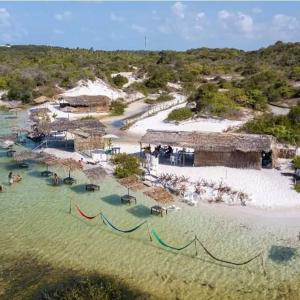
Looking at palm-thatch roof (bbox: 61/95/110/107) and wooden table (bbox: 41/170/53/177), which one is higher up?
palm-thatch roof (bbox: 61/95/110/107)

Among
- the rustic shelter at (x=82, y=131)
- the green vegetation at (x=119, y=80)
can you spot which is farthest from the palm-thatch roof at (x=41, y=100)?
the rustic shelter at (x=82, y=131)

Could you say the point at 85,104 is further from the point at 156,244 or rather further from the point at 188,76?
the point at 156,244

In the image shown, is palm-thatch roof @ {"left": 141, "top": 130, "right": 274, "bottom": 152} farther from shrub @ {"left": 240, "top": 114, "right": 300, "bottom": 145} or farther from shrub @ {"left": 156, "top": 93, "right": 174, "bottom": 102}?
shrub @ {"left": 156, "top": 93, "right": 174, "bottom": 102}

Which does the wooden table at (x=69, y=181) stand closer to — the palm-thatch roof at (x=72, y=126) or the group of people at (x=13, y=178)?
the group of people at (x=13, y=178)

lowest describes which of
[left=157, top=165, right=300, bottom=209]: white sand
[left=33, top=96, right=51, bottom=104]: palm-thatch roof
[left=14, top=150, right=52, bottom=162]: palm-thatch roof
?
[left=157, top=165, right=300, bottom=209]: white sand

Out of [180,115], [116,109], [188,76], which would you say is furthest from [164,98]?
[188,76]

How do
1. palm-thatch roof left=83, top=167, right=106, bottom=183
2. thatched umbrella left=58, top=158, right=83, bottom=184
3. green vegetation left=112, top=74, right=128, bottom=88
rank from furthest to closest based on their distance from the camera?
1. green vegetation left=112, top=74, right=128, bottom=88
2. thatched umbrella left=58, top=158, right=83, bottom=184
3. palm-thatch roof left=83, top=167, right=106, bottom=183

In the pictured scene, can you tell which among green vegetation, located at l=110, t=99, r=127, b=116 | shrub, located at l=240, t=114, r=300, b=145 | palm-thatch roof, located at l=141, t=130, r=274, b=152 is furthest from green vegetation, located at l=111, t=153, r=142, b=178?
green vegetation, located at l=110, t=99, r=127, b=116
